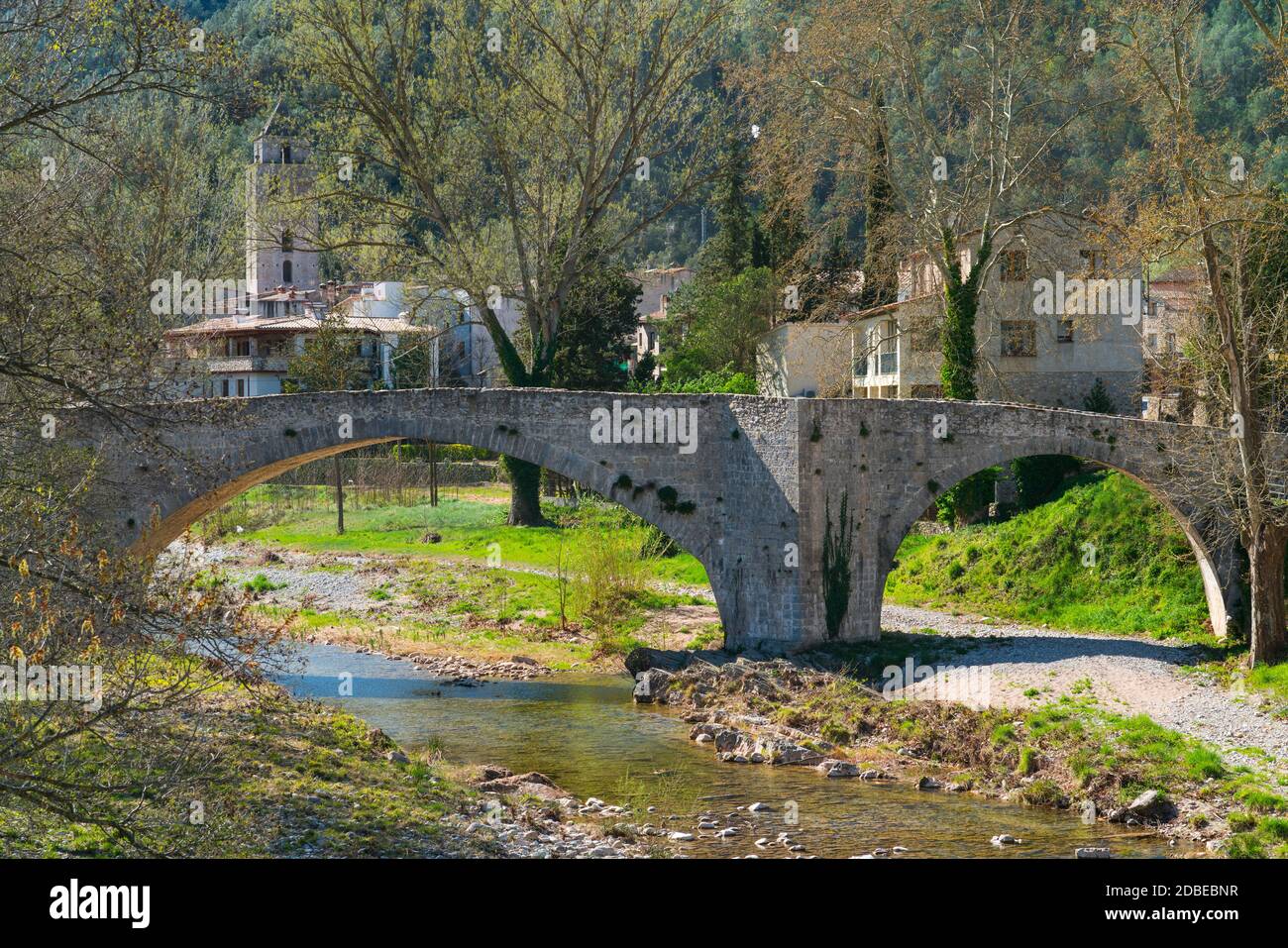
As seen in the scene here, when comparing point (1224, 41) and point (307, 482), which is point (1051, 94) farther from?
point (1224, 41)

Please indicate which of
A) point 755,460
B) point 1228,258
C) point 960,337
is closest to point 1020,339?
point 960,337

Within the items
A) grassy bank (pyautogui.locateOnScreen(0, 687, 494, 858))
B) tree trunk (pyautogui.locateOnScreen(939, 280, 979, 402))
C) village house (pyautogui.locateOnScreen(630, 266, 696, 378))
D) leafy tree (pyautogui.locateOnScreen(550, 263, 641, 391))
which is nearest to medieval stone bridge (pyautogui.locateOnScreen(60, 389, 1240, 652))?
grassy bank (pyautogui.locateOnScreen(0, 687, 494, 858))

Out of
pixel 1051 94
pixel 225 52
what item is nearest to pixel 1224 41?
pixel 1051 94

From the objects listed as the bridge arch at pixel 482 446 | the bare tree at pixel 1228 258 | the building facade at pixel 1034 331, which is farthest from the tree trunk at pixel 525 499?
the bare tree at pixel 1228 258

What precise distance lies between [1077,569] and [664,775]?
39.3 feet

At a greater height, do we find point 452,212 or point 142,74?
point 452,212

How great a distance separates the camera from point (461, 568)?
116ft

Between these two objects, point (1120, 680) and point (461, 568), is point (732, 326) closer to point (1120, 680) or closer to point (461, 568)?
point (461, 568)

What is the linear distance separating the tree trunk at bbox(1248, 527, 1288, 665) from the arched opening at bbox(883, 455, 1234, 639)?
221 centimetres

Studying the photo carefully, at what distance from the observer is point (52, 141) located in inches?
1085

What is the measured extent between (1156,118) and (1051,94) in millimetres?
12189

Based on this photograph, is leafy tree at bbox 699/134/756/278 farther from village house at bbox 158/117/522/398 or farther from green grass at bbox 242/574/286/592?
green grass at bbox 242/574/286/592

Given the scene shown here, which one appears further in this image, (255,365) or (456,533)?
(255,365)
